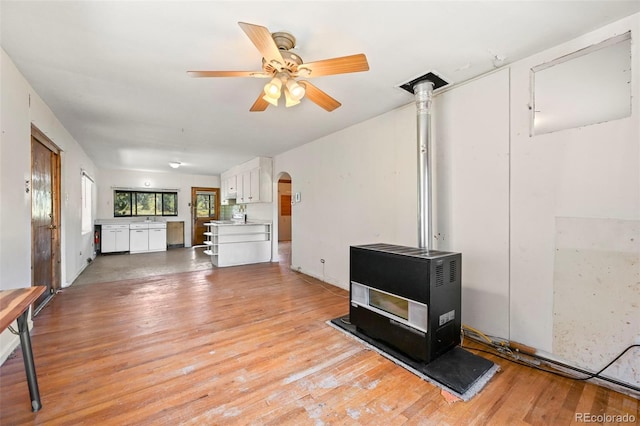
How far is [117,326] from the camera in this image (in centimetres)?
270

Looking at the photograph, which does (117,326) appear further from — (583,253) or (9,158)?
(583,253)

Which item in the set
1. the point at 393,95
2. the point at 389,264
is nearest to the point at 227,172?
the point at 393,95

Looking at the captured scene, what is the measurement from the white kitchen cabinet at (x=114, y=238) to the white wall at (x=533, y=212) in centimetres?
729

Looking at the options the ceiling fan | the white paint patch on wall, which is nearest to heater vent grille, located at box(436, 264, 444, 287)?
the white paint patch on wall

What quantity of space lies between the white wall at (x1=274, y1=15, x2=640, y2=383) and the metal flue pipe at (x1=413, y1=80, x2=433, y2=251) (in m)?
0.30

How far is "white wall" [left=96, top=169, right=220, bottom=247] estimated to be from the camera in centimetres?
768

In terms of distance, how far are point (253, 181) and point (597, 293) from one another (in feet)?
18.8

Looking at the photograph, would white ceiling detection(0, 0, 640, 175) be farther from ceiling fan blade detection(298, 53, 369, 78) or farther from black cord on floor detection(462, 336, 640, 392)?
black cord on floor detection(462, 336, 640, 392)

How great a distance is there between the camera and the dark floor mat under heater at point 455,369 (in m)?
1.77

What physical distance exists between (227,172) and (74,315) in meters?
5.66

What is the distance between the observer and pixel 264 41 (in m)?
1.56

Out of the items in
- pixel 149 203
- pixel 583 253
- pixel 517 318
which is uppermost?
pixel 149 203

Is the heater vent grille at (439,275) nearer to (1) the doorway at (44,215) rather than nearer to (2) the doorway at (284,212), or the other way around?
(1) the doorway at (44,215)

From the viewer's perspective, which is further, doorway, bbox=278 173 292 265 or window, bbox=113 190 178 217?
doorway, bbox=278 173 292 265
